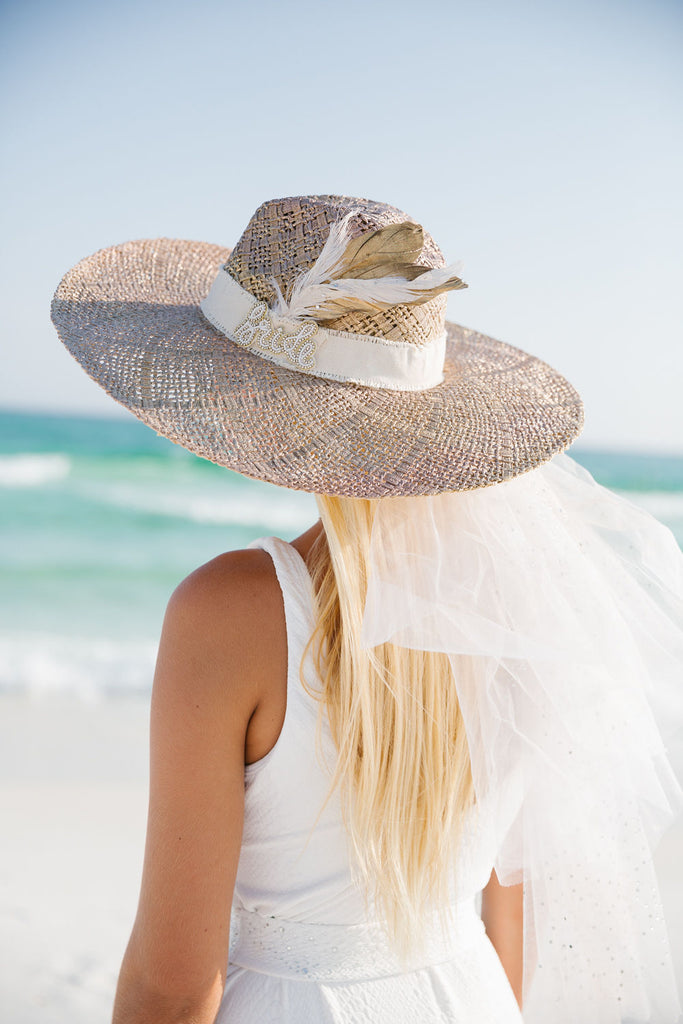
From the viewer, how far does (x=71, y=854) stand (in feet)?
11.0

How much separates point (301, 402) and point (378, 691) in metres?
0.36

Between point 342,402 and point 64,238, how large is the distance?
63.1 feet

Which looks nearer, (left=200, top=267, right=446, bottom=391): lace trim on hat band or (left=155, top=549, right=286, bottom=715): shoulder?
(left=155, top=549, right=286, bottom=715): shoulder

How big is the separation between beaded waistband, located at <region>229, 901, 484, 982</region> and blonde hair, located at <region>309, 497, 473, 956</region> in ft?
0.10

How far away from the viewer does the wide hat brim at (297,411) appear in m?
0.89

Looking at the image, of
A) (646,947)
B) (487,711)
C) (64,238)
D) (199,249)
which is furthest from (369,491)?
(64,238)

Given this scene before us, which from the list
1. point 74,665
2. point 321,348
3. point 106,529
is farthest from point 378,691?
point 106,529

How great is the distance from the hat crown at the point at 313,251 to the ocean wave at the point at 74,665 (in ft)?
15.0

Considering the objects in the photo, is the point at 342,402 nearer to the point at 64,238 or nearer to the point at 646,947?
the point at 646,947

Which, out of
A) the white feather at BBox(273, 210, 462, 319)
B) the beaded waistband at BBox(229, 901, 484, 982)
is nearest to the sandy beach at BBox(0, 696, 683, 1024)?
the beaded waistband at BBox(229, 901, 484, 982)

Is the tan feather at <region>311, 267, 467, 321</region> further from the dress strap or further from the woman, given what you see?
the dress strap

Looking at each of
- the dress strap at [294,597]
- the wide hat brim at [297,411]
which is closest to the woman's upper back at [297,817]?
the dress strap at [294,597]

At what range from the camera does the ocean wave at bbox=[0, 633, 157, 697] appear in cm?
519

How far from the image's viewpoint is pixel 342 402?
97 cm
